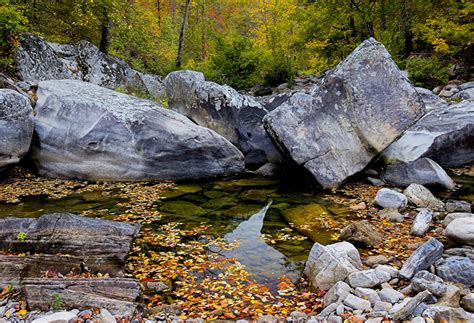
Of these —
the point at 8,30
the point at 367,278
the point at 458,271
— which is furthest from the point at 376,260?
the point at 8,30

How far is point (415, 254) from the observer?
16.4ft

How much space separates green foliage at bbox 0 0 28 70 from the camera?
36.9 ft

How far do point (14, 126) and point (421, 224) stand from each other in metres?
8.96

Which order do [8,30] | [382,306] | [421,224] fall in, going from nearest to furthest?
[382,306]
[421,224]
[8,30]

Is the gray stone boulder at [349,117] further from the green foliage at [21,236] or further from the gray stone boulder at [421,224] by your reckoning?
the green foliage at [21,236]

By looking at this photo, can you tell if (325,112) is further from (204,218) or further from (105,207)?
(105,207)

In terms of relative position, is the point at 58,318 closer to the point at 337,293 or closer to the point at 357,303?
the point at 337,293

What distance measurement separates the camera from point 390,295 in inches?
169

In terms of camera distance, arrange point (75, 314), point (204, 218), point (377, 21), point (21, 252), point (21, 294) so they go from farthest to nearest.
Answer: point (377, 21) → point (204, 218) → point (21, 252) → point (21, 294) → point (75, 314)

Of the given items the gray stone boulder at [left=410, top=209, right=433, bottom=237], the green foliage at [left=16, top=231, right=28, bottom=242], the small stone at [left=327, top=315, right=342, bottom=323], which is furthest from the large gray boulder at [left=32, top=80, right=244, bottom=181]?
the small stone at [left=327, top=315, right=342, bottom=323]

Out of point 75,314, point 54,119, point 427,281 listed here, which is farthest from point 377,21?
point 75,314

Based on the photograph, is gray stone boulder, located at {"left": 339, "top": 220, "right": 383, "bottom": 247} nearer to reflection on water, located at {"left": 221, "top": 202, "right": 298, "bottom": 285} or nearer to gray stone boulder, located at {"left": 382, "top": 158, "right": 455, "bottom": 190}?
reflection on water, located at {"left": 221, "top": 202, "right": 298, "bottom": 285}

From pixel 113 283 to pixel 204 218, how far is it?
3.24 m

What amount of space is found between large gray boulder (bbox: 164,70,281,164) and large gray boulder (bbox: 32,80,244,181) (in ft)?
5.79
